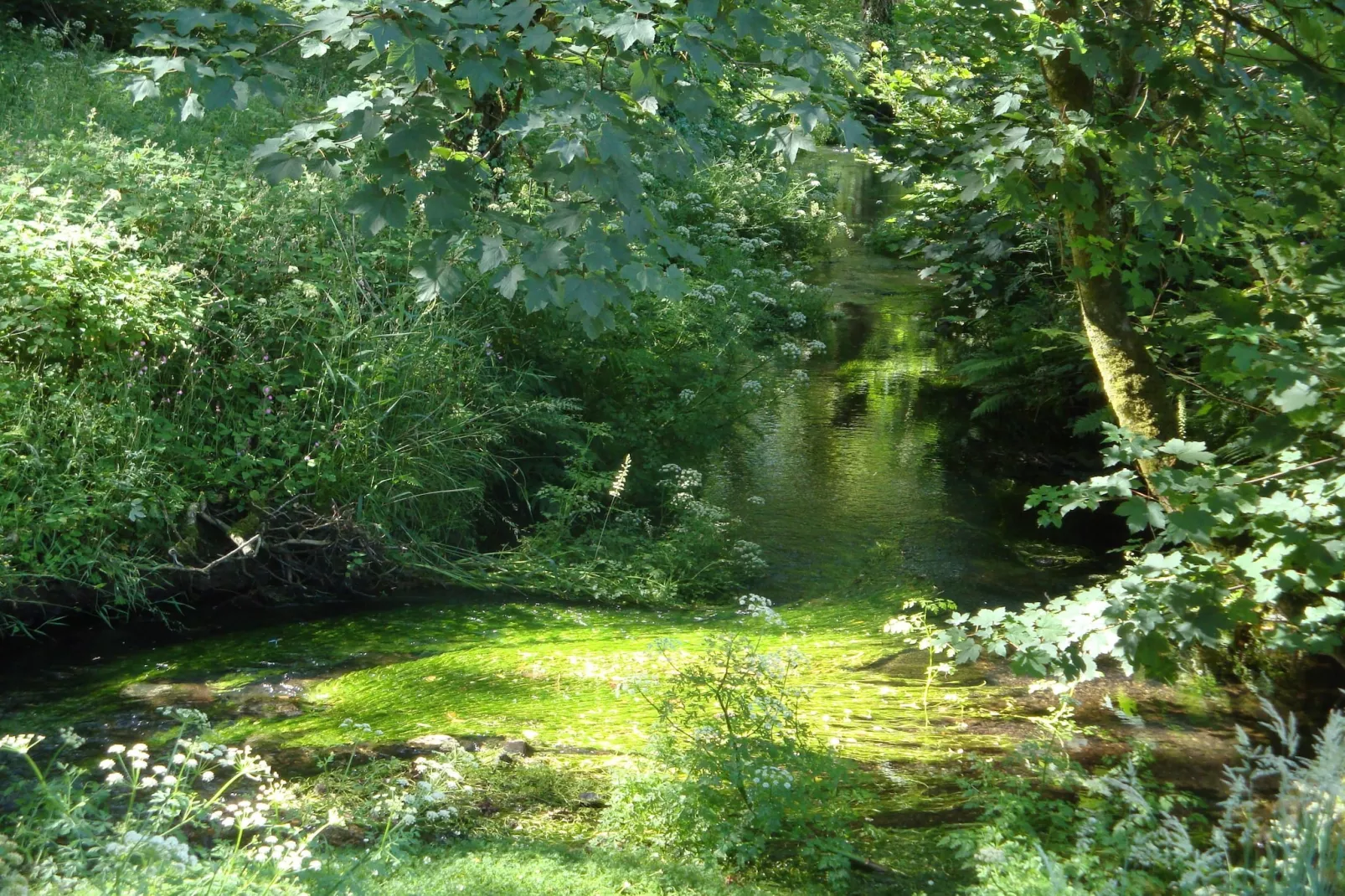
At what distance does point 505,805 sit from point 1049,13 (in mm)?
3774

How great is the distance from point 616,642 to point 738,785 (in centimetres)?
204

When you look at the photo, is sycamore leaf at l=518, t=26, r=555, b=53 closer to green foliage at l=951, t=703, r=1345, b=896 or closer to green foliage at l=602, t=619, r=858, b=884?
green foliage at l=602, t=619, r=858, b=884

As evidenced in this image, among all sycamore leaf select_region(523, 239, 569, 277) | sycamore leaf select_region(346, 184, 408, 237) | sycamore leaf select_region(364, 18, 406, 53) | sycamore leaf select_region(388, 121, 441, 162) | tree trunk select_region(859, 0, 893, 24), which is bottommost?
sycamore leaf select_region(523, 239, 569, 277)

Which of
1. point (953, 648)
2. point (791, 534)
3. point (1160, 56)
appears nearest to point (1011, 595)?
point (791, 534)

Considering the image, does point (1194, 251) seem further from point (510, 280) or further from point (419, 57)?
point (419, 57)

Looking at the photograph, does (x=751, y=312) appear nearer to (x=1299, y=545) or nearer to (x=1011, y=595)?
(x=1011, y=595)

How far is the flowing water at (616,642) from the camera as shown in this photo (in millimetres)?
4684

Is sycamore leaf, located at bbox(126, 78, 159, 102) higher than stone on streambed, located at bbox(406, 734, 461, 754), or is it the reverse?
sycamore leaf, located at bbox(126, 78, 159, 102)

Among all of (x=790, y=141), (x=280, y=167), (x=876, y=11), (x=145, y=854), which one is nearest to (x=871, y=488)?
(x=790, y=141)

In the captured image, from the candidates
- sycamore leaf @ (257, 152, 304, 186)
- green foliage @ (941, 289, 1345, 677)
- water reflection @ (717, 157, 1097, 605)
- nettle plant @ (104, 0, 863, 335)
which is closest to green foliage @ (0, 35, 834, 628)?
water reflection @ (717, 157, 1097, 605)

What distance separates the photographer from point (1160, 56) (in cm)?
384

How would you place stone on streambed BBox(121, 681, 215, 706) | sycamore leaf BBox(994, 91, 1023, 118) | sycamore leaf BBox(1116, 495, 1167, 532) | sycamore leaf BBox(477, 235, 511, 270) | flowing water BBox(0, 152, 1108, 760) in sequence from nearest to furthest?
sycamore leaf BBox(477, 235, 511, 270)
sycamore leaf BBox(1116, 495, 1167, 532)
sycamore leaf BBox(994, 91, 1023, 118)
flowing water BBox(0, 152, 1108, 760)
stone on streambed BBox(121, 681, 215, 706)

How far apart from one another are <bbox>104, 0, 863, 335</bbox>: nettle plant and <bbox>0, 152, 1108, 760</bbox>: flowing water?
6.75 feet

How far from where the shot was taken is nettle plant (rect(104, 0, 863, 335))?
305 cm
